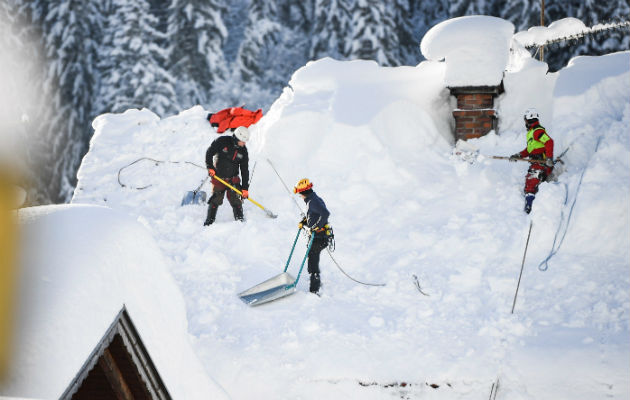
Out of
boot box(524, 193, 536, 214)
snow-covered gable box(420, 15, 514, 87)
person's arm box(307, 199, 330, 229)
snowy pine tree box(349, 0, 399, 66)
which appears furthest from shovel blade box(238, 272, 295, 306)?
snowy pine tree box(349, 0, 399, 66)

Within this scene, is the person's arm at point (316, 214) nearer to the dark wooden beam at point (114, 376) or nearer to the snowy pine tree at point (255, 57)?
the dark wooden beam at point (114, 376)

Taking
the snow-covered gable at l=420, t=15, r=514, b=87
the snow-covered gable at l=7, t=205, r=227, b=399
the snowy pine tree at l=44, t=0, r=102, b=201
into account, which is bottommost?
the snowy pine tree at l=44, t=0, r=102, b=201

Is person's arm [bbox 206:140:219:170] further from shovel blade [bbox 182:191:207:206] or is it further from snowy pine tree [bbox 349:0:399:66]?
snowy pine tree [bbox 349:0:399:66]

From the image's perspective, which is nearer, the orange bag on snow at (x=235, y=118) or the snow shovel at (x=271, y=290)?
the snow shovel at (x=271, y=290)

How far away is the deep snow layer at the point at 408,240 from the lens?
16.9 feet

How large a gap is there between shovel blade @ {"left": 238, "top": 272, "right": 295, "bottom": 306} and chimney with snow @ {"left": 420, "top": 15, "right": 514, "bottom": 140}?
3.98 m

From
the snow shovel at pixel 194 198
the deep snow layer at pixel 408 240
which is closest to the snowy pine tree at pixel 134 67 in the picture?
the deep snow layer at pixel 408 240

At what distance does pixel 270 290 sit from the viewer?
6.39m

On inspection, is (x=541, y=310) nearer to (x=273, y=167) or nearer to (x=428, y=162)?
(x=428, y=162)

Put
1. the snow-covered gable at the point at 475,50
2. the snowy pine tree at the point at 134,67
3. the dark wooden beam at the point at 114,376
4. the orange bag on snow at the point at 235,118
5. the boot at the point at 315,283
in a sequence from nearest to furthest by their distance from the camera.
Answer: the dark wooden beam at the point at 114,376, the boot at the point at 315,283, the snow-covered gable at the point at 475,50, the orange bag on snow at the point at 235,118, the snowy pine tree at the point at 134,67

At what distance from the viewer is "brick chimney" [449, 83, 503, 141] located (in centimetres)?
831

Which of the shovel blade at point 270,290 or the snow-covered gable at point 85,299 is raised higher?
the snow-covered gable at point 85,299

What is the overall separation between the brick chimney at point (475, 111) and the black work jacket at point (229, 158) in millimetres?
3493

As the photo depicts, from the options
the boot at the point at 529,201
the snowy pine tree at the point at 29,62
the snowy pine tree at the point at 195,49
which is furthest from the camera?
the snowy pine tree at the point at 195,49
